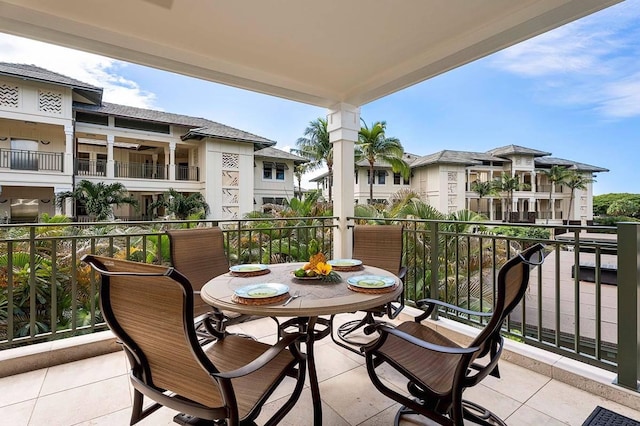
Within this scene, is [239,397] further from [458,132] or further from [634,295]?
[458,132]

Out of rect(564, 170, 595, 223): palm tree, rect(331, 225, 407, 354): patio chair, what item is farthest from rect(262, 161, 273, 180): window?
rect(564, 170, 595, 223): palm tree

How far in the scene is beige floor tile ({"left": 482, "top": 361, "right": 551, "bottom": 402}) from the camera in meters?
2.03

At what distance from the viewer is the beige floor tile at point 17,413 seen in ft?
5.73

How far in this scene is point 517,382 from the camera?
2.16 meters

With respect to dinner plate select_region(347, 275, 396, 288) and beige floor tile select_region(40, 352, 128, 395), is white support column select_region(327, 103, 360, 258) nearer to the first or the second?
dinner plate select_region(347, 275, 396, 288)

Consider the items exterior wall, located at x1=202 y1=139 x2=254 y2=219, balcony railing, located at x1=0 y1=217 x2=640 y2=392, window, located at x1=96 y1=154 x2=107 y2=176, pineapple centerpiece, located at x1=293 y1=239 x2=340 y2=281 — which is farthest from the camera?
exterior wall, located at x1=202 y1=139 x2=254 y2=219

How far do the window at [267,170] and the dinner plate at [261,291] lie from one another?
17.4 m

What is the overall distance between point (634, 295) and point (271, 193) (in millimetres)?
17710

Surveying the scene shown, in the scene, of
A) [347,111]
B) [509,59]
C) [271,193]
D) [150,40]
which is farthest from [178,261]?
[509,59]

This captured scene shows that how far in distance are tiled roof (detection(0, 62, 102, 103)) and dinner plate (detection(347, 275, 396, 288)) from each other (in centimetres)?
1547

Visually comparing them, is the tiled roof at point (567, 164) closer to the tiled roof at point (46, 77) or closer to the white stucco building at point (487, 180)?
the white stucco building at point (487, 180)

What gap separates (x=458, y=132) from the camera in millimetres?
35312

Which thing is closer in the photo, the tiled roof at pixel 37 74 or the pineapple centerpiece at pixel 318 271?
the pineapple centerpiece at pixel 318 271

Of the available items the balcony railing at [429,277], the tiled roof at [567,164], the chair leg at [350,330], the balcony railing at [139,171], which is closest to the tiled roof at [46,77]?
the balcony railing at [139,171]
